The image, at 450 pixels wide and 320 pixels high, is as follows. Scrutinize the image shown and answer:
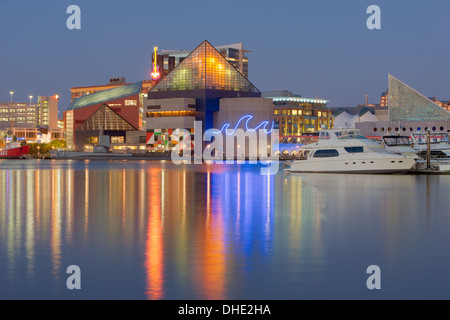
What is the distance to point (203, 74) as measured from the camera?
550ft

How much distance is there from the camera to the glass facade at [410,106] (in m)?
143

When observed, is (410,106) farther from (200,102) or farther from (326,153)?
(326,153)

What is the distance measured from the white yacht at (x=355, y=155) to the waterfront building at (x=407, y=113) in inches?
3263

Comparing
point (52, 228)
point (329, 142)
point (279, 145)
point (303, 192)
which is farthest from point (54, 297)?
point (279, 145)

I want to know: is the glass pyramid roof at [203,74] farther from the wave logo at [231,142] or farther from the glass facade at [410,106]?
the glass facade at [410,106]

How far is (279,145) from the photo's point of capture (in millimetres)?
162000

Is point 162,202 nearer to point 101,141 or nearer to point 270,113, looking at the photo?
point 270,113

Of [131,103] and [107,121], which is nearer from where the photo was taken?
[107,121]

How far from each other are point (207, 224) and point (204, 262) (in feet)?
26.6

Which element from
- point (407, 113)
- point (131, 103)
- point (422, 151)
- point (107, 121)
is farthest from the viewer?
point (131, 103)

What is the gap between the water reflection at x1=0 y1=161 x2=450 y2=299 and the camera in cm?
1384

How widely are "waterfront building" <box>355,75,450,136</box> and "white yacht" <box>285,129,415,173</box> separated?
272ft

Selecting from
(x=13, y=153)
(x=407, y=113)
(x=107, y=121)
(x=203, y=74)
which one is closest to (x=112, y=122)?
(x=107, y=121)

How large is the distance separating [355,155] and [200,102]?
4258 inches
